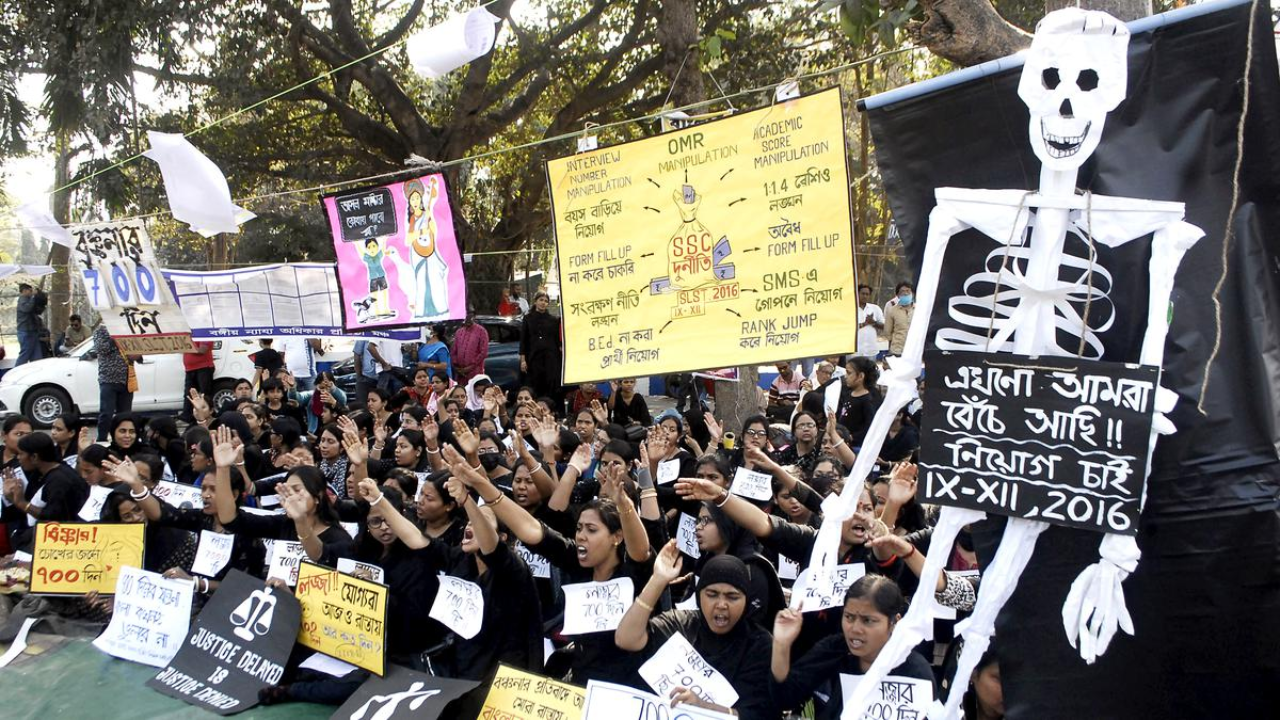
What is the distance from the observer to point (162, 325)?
9836 mm

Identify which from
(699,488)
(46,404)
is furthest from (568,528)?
(46,404)

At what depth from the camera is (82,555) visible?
693 centimetres

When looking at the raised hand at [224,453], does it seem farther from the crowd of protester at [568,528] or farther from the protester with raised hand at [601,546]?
the protester with raised hand at [601,546]

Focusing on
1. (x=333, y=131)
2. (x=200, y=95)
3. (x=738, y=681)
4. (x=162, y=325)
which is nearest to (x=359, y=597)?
(x=738, y=681)

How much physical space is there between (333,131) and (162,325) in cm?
1078

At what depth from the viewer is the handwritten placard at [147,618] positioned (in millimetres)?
6402

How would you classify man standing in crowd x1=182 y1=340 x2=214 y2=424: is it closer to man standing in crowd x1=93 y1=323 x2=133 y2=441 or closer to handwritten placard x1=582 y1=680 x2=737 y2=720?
man standing in crowd x1=93 y1=323 x2=133 y2=441

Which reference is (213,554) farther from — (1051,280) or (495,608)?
(1051,280)

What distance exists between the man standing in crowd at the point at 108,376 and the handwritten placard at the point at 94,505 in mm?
5153

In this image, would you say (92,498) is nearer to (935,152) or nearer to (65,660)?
(65,660)

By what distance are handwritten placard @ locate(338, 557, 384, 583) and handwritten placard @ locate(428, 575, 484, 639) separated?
42 centimetres

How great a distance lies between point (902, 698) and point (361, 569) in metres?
2.98

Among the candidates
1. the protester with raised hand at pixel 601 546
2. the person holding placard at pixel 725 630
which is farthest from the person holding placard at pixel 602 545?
the person holding placard at pixel 725 630

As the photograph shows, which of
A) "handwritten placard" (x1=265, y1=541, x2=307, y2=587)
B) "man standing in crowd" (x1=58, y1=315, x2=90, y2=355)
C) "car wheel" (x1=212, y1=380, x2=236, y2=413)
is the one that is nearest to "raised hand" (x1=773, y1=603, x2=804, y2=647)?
"handwritten placard" (x1=265, y1=541, x2=307, y2=587)
